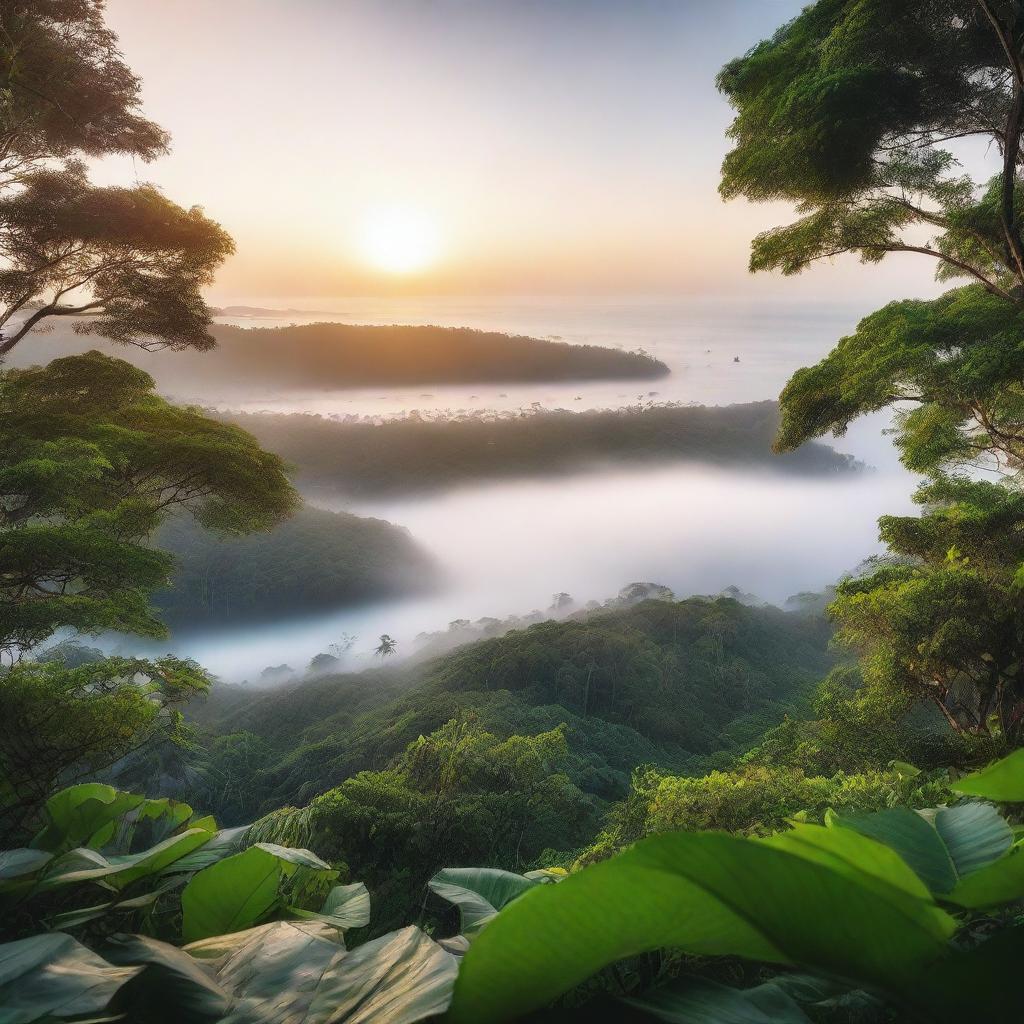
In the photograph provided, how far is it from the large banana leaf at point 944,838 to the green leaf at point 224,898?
2.18 ft

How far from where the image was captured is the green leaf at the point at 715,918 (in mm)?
281

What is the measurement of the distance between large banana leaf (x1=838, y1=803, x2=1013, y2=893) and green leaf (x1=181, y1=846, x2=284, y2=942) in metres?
0.66

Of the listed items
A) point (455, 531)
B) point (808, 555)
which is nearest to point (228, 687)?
point (455, 531)

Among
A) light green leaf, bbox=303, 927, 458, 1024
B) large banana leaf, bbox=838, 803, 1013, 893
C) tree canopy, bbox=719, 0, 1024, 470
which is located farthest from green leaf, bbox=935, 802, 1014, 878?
tree canopy, bbox=719, 0, 1024, 470

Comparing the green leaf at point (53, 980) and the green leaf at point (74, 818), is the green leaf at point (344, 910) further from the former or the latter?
the green leaf at point (74, 818)

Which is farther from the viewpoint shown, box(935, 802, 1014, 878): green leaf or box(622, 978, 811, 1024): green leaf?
box(935, 802, 1014, 878): green leaf

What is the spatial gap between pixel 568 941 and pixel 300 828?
6.80 m

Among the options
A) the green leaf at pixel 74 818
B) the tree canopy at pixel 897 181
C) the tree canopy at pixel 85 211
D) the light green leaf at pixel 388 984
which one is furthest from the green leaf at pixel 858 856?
the tree canopy at pixel 85 211

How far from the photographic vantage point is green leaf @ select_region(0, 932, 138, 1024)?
0.41m

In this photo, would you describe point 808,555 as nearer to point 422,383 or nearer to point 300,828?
point 422,383

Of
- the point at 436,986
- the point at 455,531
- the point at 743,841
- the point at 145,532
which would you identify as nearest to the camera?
the point at 743,841

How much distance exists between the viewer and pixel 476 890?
768mm

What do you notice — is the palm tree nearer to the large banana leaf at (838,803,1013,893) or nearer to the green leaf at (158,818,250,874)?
the green leaf at (158,818,250,874)

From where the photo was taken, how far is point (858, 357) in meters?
6.19
